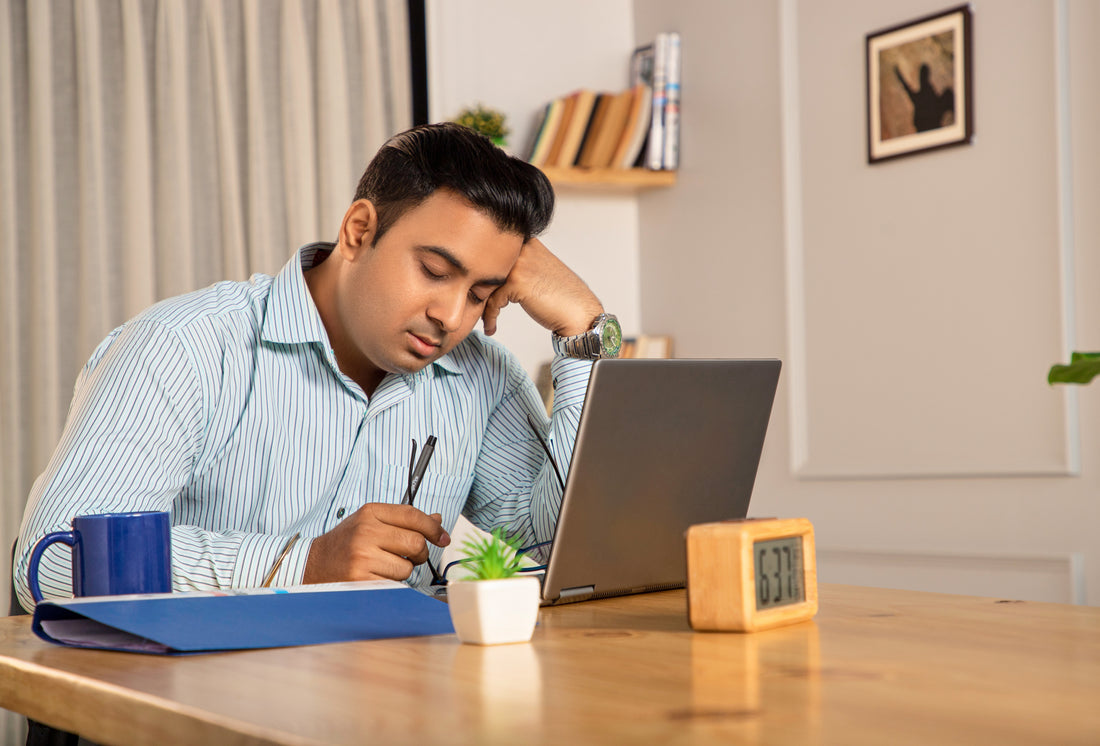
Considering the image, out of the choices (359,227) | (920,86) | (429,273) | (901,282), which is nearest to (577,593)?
(429,273)

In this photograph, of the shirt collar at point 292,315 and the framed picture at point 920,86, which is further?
the framed picture at point 920,86

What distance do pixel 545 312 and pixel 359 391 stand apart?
12.5 inches

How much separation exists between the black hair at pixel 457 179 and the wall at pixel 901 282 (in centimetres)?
133

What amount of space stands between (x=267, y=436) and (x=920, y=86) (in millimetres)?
1910

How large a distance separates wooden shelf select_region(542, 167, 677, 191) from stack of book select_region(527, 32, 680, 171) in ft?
0.08

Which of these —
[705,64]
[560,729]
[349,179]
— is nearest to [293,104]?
[349,179]

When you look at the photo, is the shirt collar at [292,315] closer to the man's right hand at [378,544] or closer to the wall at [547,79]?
the man's right hand at [378,544]

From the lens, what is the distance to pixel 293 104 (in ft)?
9.94

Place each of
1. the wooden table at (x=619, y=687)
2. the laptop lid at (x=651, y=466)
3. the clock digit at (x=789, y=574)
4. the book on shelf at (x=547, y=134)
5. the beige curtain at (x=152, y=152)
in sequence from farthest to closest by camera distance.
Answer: the book on shelf at (x=547, y=134) < the beige curtain at (x=152, y=152) < the laptop lid at (x=651, y=466) < the clock digit at (x=789, y=574) < the wooden table at (x=619, y=687)

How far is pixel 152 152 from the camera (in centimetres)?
288

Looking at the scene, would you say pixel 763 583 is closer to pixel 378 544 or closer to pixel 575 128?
pixel 378 544

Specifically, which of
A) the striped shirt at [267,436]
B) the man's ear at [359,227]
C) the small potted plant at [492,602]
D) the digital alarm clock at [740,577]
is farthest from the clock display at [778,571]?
the man's ear at [359,227]

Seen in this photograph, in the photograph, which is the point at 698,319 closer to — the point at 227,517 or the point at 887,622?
the point at 227,517

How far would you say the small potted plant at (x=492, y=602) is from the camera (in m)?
0.84
